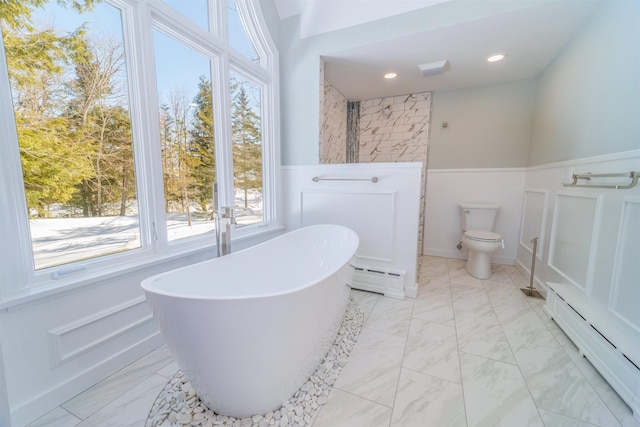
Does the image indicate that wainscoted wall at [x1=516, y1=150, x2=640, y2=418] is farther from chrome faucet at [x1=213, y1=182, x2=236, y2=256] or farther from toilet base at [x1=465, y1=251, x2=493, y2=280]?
chrome faucet at [x1=213, y1=182, x2=236, y2=256]

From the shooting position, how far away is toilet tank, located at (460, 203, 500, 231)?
291 centimetres

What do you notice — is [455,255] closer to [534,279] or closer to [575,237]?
[534,279]

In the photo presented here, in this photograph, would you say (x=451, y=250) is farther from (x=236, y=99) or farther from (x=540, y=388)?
(x=236, y=99)

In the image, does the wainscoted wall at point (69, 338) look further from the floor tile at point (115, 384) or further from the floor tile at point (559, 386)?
the floor tile at point (559, 386)

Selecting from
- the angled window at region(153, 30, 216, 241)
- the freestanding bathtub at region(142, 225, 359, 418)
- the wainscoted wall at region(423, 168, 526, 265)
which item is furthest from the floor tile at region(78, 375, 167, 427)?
the wainscoted wall at region(423, 168, 526, 265)

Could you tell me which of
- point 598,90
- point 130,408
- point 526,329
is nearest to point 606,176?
point 598,90

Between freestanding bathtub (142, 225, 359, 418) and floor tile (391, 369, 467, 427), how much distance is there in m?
0.44

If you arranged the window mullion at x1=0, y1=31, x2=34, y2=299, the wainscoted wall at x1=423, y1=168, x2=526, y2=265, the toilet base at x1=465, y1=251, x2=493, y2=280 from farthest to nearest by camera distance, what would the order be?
the wainscoted wall at x1=423, y1=168, x2=526, y2=265
the toilet base at x1=465, y1=251, x2=493, y2=280
the window mullion at x1=0, y1=31, x2=34, y2=299

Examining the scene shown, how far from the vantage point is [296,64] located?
2.53 m

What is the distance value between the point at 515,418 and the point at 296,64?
3042 millimetres

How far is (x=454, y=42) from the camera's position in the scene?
2.11 meters

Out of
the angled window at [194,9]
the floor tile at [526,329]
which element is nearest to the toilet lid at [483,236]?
the floor tile at [526,329]

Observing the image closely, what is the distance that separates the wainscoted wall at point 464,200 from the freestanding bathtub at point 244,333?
249cm

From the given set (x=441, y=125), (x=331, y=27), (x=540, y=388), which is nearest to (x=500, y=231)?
(x=441, y=125)
